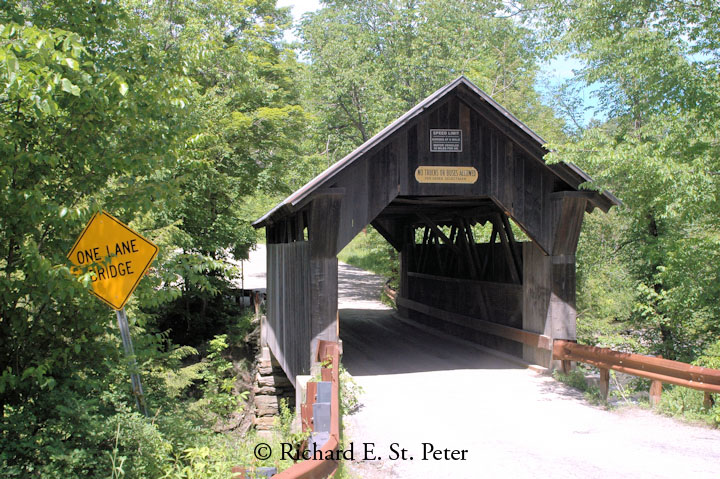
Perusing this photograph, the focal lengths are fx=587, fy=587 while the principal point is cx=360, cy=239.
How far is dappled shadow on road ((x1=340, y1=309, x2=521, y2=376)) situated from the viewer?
10656 mm

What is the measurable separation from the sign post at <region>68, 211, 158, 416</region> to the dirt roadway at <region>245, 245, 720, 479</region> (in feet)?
8.66

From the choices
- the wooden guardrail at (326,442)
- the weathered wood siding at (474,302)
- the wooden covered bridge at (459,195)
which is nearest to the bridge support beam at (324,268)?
the wooden covered bridge at (459,195)

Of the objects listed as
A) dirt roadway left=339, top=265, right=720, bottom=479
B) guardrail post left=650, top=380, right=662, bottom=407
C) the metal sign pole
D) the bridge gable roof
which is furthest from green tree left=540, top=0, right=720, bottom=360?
the metal sign pole

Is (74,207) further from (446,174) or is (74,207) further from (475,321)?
(475,321)

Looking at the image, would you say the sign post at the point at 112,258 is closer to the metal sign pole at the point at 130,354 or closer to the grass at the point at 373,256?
the metal sign pole at the point at 130,354

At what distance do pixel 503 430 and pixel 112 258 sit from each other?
4.61m

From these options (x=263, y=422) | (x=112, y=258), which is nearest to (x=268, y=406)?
(x=263, y=422)

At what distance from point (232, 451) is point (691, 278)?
294 inches

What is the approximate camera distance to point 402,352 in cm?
1236

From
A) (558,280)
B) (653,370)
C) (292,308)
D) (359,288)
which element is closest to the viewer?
(653,370)

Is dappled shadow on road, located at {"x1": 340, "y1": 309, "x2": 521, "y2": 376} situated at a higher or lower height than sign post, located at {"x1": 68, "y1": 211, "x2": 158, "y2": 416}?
lower

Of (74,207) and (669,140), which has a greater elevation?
(669,140)

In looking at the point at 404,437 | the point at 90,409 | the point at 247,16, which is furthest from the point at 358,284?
the point at 90,409

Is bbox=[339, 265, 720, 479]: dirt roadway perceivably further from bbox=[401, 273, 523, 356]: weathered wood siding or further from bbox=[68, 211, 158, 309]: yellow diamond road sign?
bbox=[68, 211, 158, 309]: yellow diamond road sign
